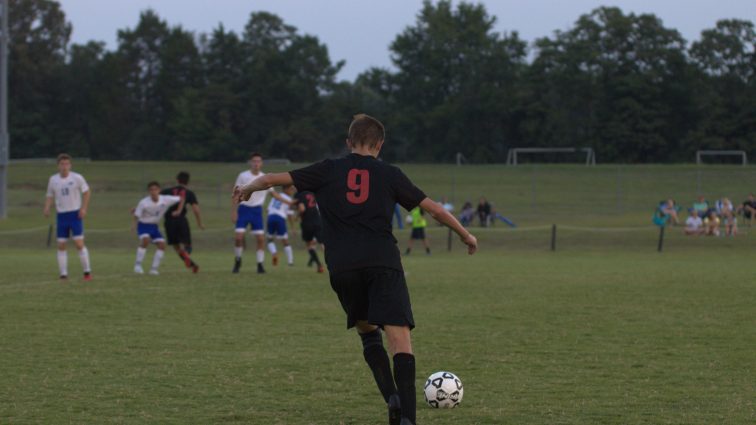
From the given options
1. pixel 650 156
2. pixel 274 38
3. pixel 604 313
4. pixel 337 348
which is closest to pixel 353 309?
pixel 337 348

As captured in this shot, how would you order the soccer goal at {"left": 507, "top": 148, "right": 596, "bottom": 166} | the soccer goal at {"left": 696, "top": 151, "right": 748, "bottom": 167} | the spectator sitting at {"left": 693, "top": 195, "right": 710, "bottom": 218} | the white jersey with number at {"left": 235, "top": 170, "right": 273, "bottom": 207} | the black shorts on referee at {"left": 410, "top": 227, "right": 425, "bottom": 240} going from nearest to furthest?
1. the white jersey with number at {"left": 235, "top": 170, "right": 273, "bottom": 207}
2. the black shorts on referee at {"left": 410, "top": 227, "right": 425, "bottom": 240}
3. the spectator sitting at {"left": 693, "top": 195, "right": 710, "bottom": 218}
4. the soccer goal at {"left": 696, "top": 151, "right": 748, "bottom": 167}
5. the soccer goal at {"left": 507, "top": 148, "right": 596, "bottom": 166}

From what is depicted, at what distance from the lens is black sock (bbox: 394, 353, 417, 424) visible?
6.79 m

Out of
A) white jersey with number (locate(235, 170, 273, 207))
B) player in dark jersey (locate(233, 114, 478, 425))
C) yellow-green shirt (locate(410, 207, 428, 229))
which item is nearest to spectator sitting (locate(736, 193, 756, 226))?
yellow-green shirt (locate(410, 207, 428, 229))

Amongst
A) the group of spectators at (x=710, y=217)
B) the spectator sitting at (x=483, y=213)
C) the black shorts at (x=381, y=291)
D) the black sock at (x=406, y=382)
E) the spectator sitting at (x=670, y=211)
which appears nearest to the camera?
the black sock at (x=406, y=382)

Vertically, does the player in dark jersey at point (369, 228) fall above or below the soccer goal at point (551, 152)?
below

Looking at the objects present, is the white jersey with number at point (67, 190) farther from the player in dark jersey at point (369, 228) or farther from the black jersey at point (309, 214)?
the player in dark jersey at point (369, 228)

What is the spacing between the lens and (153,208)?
66.6ft

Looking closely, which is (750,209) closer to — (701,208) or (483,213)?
(701,208)

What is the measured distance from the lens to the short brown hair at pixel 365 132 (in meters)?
7.07

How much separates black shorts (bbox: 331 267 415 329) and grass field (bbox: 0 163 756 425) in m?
0.78

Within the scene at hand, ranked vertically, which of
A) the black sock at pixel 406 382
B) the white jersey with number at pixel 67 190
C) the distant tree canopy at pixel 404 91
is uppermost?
the distant tree canopy at pixel 404 91

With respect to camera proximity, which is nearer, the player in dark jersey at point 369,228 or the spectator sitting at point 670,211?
the player in dark jersey at point 369,228

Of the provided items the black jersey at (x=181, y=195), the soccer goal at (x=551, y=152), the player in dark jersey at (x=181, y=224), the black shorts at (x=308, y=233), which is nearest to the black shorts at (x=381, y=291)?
the player in dark jersey at (x=181, y=224)

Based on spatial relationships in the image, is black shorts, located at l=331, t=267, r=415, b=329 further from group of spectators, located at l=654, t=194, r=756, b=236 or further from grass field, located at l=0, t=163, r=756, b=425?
group of spectators, located at l=654, t=194, r=756, b=236
